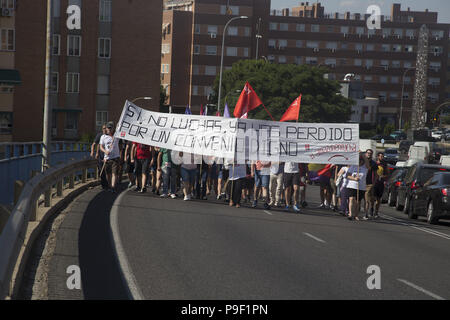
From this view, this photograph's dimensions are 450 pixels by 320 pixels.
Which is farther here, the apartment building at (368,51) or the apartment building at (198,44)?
the apartment building at (368,51)

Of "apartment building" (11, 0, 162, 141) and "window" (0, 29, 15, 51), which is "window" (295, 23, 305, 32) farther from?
"window" (0, 29, 15, 51)

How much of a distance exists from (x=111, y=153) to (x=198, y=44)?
93947 millimetres

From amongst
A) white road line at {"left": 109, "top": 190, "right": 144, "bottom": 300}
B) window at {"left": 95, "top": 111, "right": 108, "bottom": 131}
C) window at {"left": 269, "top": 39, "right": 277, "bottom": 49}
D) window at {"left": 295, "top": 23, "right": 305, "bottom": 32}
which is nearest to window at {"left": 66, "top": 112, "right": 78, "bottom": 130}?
window at {"left": 95, "top": 111, "right": 108, "bottom": 131}

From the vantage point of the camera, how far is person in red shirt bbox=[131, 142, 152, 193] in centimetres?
2227

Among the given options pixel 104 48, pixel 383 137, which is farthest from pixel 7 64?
pixel 383 137

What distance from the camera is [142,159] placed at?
22.4 meters

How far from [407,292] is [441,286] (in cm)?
95

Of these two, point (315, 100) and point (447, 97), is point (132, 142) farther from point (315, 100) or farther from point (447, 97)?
point (447, 97)

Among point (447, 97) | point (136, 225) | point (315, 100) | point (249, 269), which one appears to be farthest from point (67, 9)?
point (447, 97)

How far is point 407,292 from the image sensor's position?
29.7 ft

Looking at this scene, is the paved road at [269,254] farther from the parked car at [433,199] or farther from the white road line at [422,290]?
the parked car at [433,199]

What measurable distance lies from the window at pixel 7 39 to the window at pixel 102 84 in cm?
985

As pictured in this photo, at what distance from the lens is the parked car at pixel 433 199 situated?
20.5 meters

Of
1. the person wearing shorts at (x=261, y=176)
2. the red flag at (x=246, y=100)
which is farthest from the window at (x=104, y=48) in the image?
the person wearing shorts at (x=261, y=176)
